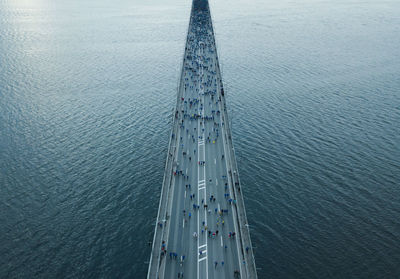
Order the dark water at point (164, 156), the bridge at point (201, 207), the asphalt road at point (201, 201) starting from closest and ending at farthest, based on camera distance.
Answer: the bridge at point (201, 207)
the asphalt road at point (201, 201)
the dark water at point (164, 156)

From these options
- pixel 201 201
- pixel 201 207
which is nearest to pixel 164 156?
pixel 201 201

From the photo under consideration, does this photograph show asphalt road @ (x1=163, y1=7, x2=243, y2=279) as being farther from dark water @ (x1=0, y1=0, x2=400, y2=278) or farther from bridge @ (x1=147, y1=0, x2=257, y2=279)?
dark water @ (x1=0, y1=0, x2=400, y2=278)

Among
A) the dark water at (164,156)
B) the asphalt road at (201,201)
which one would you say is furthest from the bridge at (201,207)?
the dark water at (164,156)

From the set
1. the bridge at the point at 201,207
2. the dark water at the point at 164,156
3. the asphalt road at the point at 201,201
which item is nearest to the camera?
the bridge at the point at 201,207

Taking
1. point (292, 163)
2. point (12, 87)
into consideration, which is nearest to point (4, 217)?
point (292, 163)

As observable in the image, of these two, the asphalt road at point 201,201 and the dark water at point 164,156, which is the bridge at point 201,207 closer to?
the asphalt road at point 201,201

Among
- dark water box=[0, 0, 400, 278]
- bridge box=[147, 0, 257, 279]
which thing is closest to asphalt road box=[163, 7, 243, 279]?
bridge box=[147, 0, 257, 279]
